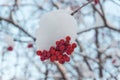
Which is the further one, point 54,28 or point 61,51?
point 54,28

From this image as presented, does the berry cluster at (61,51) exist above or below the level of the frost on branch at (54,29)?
below

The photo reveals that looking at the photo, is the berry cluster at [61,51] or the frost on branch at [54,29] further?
the frost on branch at [54,29]

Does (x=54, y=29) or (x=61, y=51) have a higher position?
(x=54, y=29)

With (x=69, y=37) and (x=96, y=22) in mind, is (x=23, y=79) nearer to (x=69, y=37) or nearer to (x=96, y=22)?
(x=96, y=22)

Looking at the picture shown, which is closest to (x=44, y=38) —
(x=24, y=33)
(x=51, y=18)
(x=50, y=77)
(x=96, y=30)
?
(x=51, y=18)

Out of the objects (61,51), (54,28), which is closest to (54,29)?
(54,28)

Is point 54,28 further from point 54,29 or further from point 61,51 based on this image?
point 61,51

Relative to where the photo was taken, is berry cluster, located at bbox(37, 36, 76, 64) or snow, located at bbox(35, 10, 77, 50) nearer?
berry cluster, located at bbox(37, 36, 76, 64)
